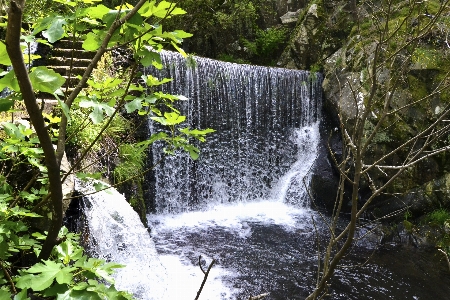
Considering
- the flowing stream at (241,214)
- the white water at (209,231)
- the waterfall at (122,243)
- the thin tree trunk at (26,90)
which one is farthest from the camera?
the white water at (209,231)

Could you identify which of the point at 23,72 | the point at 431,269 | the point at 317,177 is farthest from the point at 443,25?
the point at 23,72

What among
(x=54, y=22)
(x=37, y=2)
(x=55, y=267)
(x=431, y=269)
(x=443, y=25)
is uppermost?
(x=37, y=2)

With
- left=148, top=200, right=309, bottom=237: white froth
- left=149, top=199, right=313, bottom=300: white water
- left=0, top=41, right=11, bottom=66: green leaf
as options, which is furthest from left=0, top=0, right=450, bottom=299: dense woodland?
left=148, top=200, right=309, bottom=237: white froth

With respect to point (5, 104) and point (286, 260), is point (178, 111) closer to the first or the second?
point (5, 104)

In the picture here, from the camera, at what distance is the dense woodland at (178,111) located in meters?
1.06

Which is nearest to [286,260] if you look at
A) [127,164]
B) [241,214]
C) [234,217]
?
[234,217]

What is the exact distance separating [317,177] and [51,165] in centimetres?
789

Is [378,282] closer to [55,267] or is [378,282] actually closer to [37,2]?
[55,267]

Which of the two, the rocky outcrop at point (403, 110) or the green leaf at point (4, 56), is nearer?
the green leaf at point (4, 56)

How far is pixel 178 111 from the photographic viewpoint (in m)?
1.57

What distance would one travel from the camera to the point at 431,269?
5793 millimetres

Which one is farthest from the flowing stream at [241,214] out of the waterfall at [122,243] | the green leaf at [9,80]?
the green leaf at [9,80]

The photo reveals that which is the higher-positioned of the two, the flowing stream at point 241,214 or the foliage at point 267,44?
the foliage at point 267,44

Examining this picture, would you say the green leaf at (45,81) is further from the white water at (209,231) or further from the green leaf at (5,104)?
the white water at (209,231)
